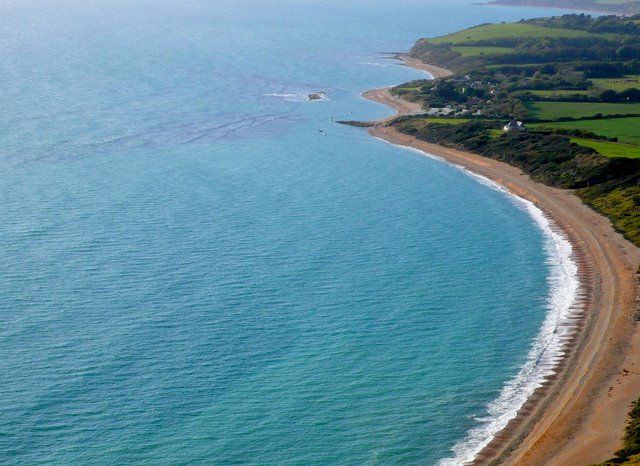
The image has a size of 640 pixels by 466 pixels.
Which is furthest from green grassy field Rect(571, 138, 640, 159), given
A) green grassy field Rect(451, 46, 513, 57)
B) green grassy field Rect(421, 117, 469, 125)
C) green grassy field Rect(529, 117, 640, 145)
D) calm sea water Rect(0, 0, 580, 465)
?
green grassy field Rect(451, 46, 513, 57)

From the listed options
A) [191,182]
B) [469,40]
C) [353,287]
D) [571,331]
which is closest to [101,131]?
[191,182]

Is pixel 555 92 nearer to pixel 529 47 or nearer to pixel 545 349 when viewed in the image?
pixel 529 47

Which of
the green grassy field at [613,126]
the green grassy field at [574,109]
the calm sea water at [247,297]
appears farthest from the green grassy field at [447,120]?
the calm sea water at [247,297]

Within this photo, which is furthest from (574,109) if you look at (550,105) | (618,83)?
(618,83)

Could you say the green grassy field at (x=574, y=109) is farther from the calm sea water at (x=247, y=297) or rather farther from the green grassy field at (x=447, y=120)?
the calm sea water at (x=247, y=297)

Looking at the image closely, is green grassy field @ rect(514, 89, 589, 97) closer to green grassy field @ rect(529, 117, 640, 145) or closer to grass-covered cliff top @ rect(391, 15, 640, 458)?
grass-covered cliff top @ rect(391, 15, 640, 458)

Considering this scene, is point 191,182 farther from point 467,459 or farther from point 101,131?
point 467,459
